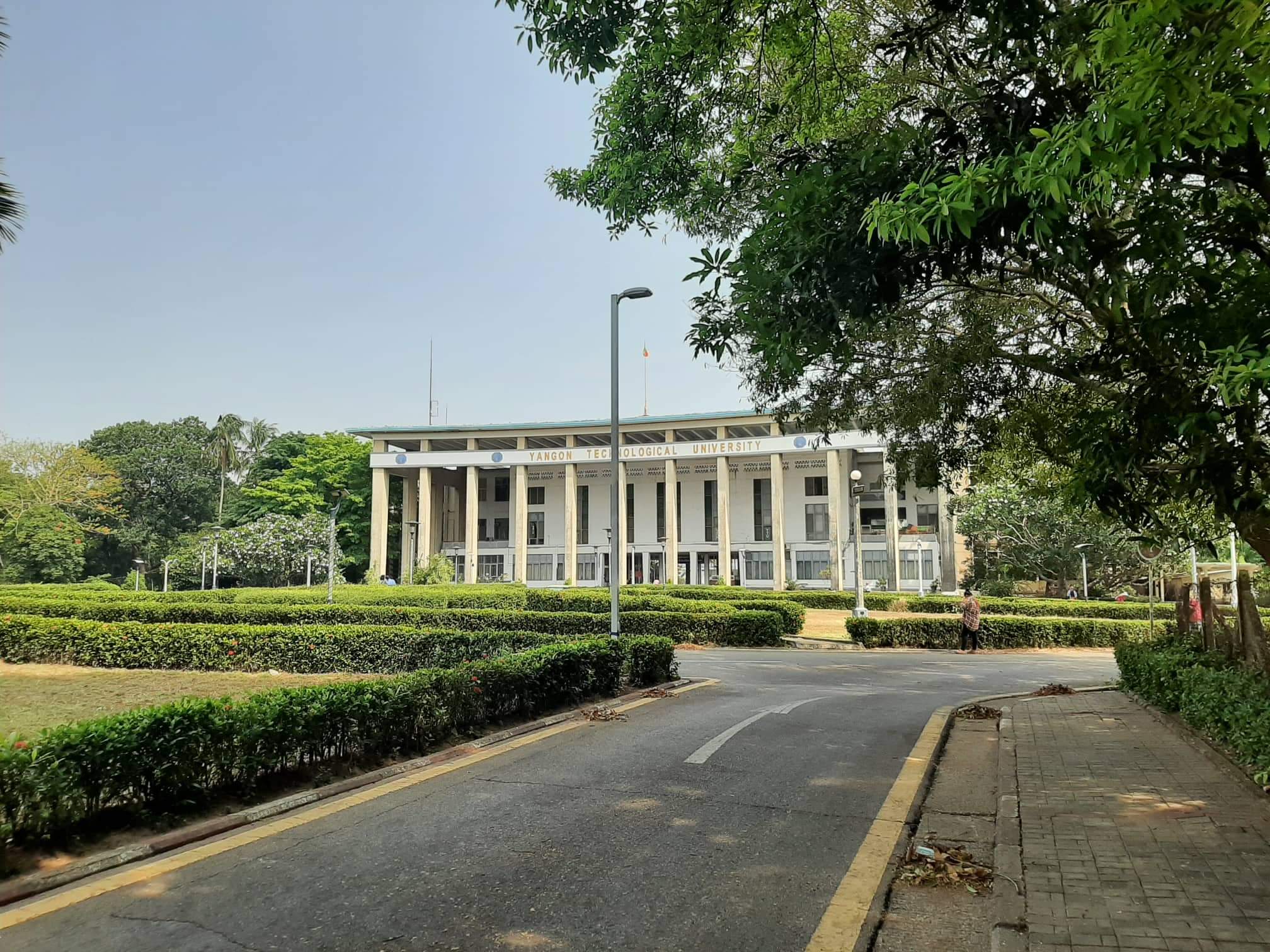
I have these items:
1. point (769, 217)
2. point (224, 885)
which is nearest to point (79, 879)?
point (224, 885)

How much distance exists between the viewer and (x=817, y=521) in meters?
63.8

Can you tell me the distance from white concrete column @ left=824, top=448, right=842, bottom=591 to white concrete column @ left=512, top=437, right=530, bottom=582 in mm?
23910

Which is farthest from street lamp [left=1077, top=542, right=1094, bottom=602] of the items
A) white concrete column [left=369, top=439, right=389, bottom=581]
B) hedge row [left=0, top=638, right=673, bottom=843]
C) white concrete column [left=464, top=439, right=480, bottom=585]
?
white concrete column [left=369, top=439, right=389, bottom=581]

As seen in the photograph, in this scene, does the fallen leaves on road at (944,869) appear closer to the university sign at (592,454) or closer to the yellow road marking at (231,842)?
the yellow road marking at (231,842)

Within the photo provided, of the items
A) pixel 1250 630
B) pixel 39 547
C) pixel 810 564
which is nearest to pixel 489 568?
pixel 810 564

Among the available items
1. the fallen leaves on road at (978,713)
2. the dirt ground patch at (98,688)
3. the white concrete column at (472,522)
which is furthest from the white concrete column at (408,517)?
the fallen leaves on road at (978,713)

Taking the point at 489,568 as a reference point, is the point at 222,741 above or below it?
below

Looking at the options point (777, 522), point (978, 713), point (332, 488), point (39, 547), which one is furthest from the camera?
point (332, 488)

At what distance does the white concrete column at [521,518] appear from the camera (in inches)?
2574

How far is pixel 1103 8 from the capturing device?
13.1ft

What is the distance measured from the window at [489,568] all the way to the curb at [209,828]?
6304 centimetres

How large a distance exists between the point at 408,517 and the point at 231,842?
67.5 m

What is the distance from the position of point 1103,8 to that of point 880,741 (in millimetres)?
7339

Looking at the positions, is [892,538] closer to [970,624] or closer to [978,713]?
[970,624]
